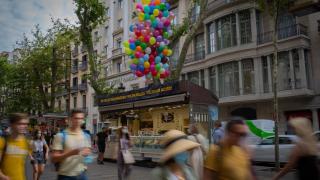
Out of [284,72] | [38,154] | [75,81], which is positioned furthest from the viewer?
[75,81]

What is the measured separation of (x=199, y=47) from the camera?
31.7 metres

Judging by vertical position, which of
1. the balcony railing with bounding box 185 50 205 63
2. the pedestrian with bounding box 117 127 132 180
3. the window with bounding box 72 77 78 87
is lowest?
the pedestrian with bounding box 117 127 132 180

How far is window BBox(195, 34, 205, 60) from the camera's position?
3084 centimetres

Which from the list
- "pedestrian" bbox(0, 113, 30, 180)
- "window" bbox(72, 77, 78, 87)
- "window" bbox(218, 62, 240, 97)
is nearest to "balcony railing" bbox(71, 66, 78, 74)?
"window" bbox(72, 77, 78, 87)

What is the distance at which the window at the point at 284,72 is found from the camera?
950 inches

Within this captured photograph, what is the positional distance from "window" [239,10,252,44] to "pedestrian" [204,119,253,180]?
76.5ft

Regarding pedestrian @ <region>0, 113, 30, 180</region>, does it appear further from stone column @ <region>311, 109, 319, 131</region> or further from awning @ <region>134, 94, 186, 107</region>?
stone column @ <region>311, 109, 319, 131</region>

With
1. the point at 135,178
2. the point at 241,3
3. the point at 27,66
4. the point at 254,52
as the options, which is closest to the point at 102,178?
the point at 135,178

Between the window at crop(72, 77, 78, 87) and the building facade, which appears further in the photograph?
the window at crop(72, 77, 78, 87)

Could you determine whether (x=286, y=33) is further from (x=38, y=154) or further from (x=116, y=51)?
(x=116, y=51)

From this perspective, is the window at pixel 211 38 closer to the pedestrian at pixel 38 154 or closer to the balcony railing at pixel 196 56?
the balcony railing at pixel 196 56

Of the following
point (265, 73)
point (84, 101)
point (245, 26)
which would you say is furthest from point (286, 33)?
point (84, 101)

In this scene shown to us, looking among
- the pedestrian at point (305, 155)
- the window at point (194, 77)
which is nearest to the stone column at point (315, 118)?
the window at point (194, 77)

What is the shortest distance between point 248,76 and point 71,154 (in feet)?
74.4
